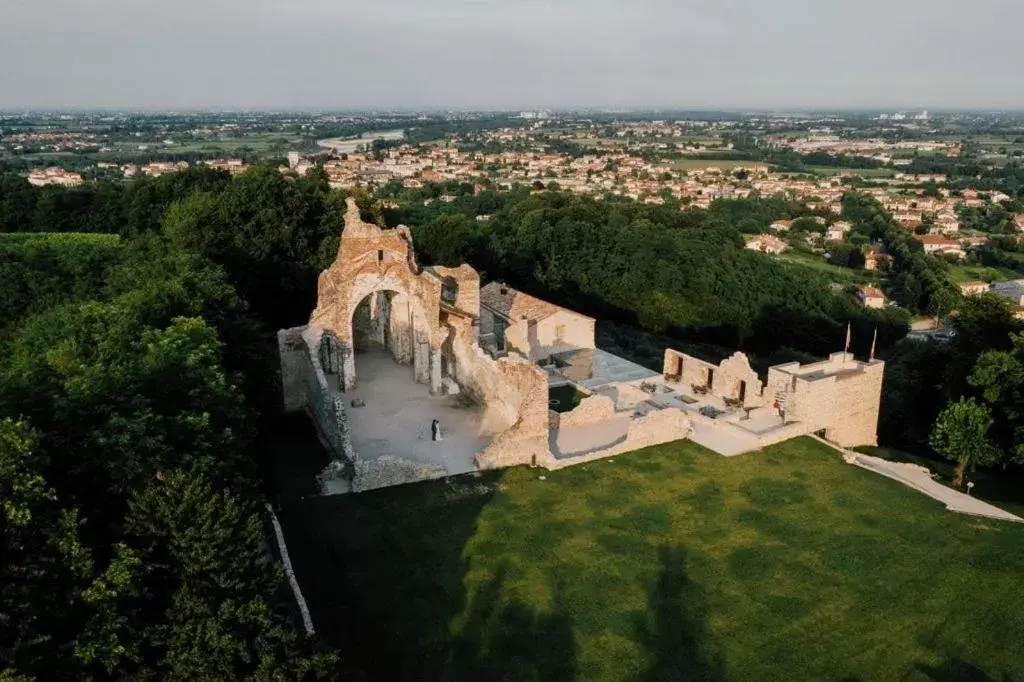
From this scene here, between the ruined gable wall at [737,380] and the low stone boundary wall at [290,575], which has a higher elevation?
the ruined gable wall at [737,380]

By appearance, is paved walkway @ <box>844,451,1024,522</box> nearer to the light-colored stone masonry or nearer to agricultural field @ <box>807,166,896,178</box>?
the light-colored stone masonry

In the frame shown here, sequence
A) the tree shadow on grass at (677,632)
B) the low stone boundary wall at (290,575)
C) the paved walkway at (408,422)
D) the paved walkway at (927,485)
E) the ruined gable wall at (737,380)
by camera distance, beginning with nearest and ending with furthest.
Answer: the tree shadow on grass at (677,632)
the low stone boundary wall at (290,575)
the paved walkway at (927,485)
the paved walkway at (408,422)
the ruined gable wall at (737,380)

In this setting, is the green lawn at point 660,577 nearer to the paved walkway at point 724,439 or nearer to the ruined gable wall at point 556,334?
the paved walkway at point 724,439

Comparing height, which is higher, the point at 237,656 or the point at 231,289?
the point at 231,289

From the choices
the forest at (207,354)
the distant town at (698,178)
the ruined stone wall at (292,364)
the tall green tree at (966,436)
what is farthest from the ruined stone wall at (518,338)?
the distant town at (698,178)

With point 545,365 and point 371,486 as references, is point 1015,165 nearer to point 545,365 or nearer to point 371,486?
point 545,365

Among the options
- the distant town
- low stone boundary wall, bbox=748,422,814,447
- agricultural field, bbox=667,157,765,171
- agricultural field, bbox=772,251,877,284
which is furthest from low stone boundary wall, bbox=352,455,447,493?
agricultural field, bbox=667,157,765,171

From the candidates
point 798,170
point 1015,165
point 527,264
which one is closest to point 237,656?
point 527,264
